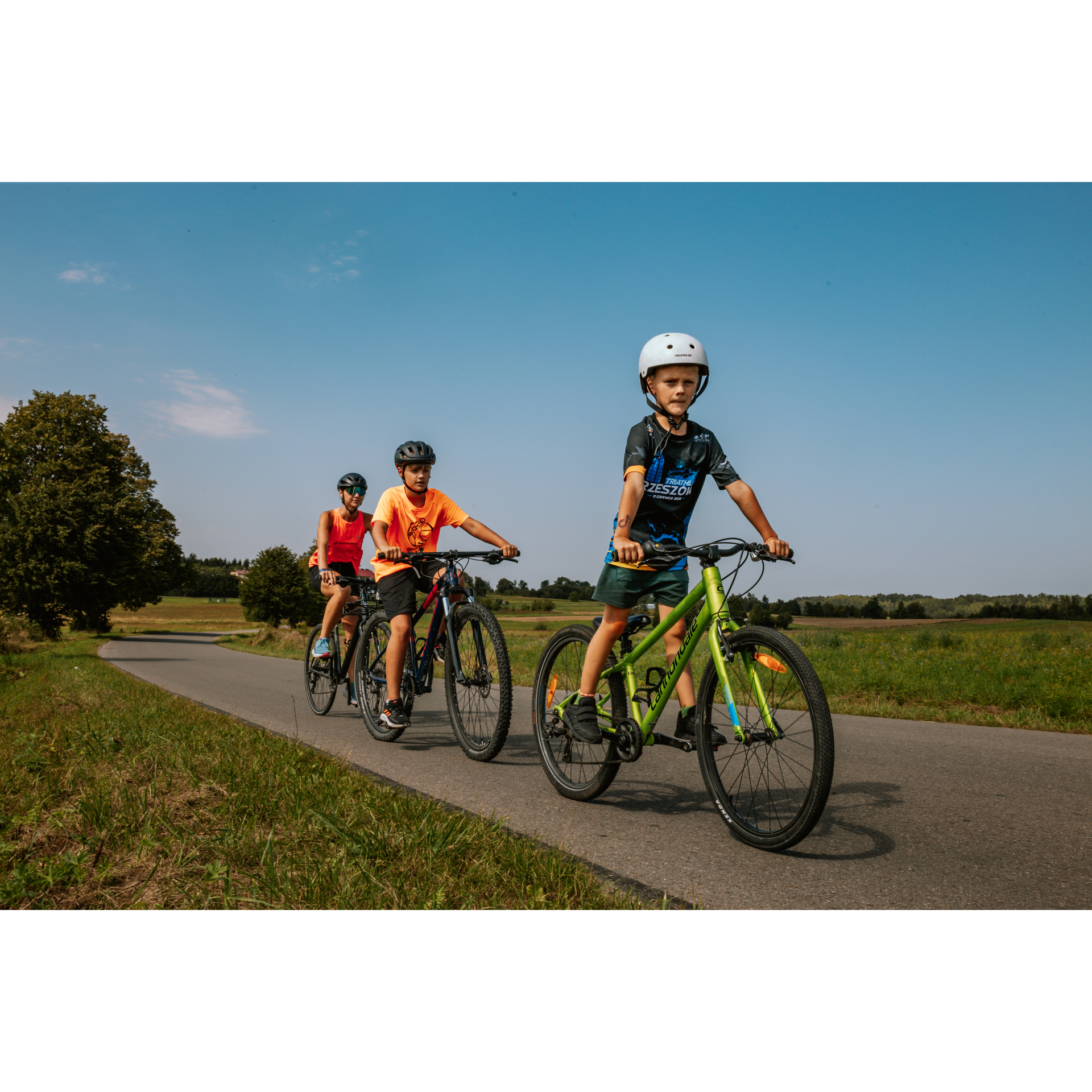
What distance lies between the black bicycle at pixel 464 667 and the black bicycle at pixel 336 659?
2.68ft

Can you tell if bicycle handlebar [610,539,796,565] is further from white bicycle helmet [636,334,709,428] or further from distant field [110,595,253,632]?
distant field [110,595,253,632]

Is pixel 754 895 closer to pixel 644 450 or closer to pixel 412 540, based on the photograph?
pixel 644 450

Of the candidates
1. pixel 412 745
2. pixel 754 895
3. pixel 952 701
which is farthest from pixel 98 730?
pixel 952 701

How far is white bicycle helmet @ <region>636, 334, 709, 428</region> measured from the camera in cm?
379

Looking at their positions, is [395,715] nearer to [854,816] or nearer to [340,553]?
[340,553]

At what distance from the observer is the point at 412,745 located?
6066 mm

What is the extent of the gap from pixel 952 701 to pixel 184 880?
7.40m

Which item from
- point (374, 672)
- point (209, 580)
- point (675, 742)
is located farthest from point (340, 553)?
point (209, 580)

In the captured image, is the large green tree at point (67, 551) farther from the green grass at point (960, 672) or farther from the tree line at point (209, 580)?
the green grass at point (960, 672)

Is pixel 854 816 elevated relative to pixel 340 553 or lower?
lower

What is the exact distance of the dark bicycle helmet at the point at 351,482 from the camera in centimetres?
776

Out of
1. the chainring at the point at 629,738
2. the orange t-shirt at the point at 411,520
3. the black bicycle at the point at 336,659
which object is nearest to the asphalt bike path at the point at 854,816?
the chainring at the point at 629,738

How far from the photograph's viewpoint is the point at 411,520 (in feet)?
19.9

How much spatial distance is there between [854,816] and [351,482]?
564cm
